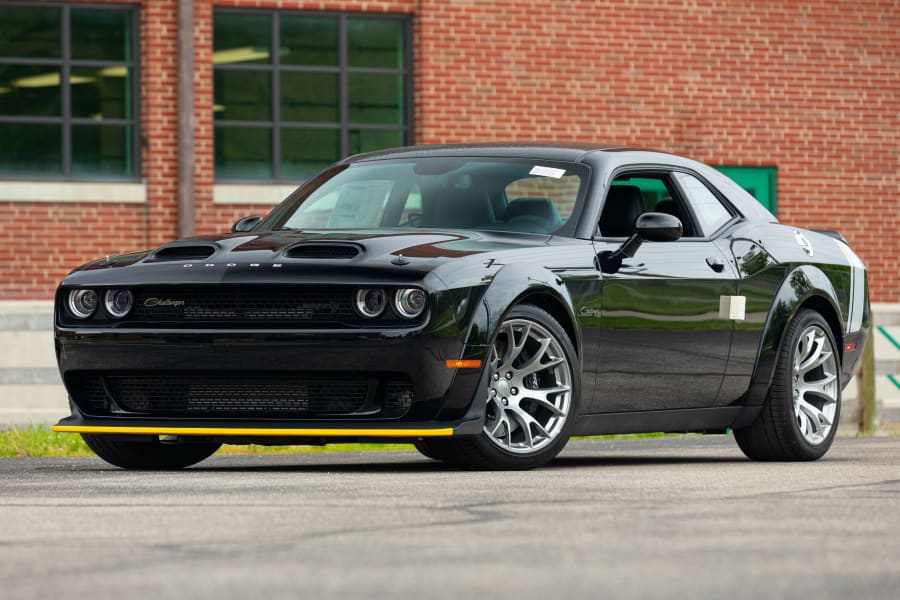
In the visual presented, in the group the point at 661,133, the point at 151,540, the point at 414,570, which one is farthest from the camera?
the point at 661,133

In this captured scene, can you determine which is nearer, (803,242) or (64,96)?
(803,242)

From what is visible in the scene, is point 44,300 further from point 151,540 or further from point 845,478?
point 151,540

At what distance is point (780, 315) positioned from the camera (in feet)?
33.1

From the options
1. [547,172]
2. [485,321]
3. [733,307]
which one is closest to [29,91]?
[547,172]

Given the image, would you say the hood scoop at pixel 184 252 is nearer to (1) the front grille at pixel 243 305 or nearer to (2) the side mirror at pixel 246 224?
(1) the front grille at pixel 243 305

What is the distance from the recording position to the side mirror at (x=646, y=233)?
9.08 metres

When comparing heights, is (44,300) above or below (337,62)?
below

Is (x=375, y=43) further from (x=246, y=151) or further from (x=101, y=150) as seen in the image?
(x=101, y=150)

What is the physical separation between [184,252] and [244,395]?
0.76 metres

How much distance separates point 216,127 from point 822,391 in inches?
409

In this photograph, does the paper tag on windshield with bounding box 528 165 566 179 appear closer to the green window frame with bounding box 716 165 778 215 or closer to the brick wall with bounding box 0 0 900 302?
the brick wall with bounding box 0 0 900 302

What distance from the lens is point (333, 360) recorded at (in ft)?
26.6

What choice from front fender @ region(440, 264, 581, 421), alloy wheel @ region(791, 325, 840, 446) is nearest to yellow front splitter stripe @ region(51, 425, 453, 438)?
front fender @ region(440, 264, 581, 421)

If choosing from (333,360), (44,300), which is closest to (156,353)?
(333,360)
